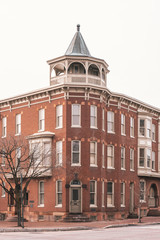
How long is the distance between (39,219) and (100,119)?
11.8 m

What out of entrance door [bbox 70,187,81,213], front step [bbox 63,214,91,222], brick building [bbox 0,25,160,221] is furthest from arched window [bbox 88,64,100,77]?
front step [bbox 63,214,91,222]

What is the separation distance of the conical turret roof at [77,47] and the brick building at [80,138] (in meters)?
0.10

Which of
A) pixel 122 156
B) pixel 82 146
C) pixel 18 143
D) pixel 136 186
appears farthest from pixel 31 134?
pixel 136 186

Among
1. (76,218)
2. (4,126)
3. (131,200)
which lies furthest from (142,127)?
(4,126)

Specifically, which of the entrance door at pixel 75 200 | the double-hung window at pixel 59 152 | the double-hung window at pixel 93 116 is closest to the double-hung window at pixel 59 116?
the double-hung window at pixel 59 152

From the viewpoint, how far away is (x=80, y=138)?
44250mm

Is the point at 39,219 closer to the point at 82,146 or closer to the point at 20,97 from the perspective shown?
the point at 82,146

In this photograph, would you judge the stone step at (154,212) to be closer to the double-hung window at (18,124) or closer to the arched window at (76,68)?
the double-hung window at (18,124)

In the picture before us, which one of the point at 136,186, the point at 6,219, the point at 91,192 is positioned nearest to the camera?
the point at 91,192

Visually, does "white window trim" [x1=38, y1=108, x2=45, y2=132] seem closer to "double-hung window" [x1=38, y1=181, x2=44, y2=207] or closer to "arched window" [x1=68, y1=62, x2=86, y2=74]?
"arched window" [x1=68, y1=62, x2=86, y2=74]

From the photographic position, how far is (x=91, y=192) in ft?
145

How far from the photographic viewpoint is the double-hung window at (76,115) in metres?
44.4

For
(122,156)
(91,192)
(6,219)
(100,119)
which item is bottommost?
(6,219)

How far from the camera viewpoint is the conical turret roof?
4694 cm
